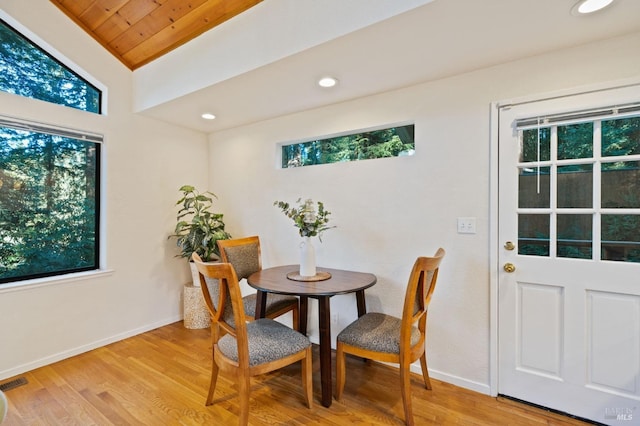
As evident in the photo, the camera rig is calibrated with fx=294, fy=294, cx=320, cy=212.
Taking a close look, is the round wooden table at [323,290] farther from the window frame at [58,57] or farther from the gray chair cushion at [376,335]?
the window frame at [58,57]

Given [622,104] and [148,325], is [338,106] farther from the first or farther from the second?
[148,325]

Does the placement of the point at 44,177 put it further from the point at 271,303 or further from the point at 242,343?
the point at 242,343

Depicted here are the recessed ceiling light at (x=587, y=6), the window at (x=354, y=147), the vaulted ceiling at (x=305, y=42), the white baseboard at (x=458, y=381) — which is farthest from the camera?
the window at (x=354, y=147)

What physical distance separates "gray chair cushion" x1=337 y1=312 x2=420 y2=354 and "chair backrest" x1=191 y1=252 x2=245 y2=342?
699 mm

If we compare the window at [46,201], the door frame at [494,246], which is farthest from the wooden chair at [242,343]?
the window at [46,201]

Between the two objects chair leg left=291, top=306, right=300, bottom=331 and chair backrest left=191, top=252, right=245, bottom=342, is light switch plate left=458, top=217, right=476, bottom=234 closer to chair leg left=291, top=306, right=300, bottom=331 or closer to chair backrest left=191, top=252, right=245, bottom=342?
chair leg left=291, top=306, right=300, bottom=331

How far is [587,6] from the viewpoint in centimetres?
142

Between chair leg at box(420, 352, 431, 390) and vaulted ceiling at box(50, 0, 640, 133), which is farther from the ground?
vaulted ceiling at box(50, 0, 640, 133)

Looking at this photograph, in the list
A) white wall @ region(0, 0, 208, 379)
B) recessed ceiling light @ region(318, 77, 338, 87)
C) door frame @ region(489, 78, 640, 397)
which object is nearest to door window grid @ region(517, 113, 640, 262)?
door frame @ region(489, 78, 640, 397)

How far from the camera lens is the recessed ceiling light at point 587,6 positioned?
54.7 inches

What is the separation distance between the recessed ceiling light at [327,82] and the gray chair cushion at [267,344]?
1.79 meters

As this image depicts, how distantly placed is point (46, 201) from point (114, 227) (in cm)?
54

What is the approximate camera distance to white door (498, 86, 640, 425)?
166 centimetres

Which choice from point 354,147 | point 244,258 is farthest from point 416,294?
point 244,258
